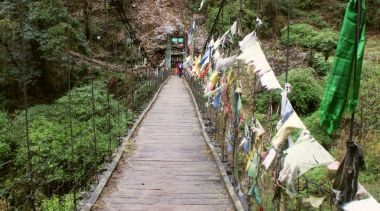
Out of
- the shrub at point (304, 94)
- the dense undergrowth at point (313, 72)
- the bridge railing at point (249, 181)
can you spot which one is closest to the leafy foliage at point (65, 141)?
the bridge railing at point (249, 181)

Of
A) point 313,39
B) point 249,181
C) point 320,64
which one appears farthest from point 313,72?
point 249,181

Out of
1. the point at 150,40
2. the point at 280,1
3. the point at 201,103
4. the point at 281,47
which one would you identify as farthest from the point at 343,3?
the point at 201,103

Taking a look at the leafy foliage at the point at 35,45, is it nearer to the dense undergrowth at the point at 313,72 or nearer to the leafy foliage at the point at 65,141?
the leafy foliage at the point at 65,141

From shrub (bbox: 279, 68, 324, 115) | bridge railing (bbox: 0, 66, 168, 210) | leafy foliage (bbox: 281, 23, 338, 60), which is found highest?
leafy foliage (bbox: 281, 23, 338, 60)

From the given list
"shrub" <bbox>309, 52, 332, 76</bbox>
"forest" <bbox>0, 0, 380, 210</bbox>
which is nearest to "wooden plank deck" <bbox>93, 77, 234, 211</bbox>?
"forest" <bbox>0, 0, 380, 210</bbox>

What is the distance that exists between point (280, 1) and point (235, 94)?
18.3 meters

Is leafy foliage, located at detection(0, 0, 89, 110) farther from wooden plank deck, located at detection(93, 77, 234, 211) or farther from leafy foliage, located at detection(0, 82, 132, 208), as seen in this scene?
wooden plank deck, located at detection(93, 77, 234, 211)

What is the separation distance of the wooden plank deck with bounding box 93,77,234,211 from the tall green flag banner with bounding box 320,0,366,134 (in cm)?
231

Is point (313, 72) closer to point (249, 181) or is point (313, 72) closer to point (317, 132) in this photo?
point (317, 132)

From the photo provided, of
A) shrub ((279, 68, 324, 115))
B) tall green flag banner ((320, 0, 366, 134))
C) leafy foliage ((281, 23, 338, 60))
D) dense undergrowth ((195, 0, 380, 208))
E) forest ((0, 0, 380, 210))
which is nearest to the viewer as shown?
tall green flag banner ((320, 0, 366, 134))

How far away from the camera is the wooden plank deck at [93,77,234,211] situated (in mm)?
4219

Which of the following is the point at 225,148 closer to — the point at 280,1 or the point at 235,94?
the point at 235,94

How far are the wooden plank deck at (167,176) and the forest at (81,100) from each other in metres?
0.38

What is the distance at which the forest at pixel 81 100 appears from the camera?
661 cm
